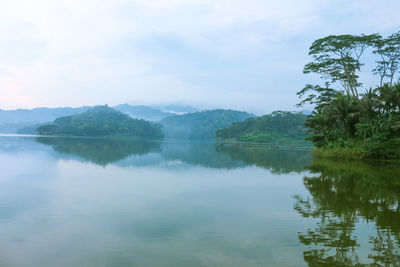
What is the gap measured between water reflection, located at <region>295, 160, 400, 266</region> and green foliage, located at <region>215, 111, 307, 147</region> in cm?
9585

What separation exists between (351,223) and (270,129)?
388 ft

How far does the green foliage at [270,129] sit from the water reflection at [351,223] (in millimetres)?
95846

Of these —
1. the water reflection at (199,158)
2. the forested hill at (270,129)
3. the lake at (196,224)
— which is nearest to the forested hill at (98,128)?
the forested hill at (270,129)

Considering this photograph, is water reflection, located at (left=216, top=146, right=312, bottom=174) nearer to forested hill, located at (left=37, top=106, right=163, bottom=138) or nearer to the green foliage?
the green foliage

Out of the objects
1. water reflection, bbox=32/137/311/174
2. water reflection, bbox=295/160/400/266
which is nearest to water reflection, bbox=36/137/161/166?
water reflection, bbox=32/137/311/174

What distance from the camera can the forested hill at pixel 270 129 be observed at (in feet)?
368

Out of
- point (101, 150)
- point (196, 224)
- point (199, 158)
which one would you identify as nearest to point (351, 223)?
point (196, 224)

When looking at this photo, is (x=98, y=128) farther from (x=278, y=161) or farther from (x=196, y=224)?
(x=196, y=224)

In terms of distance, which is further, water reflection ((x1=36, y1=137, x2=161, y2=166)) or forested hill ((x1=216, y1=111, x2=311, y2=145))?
forested hill ((x1=216, y1=111, x2=311, y2=145))

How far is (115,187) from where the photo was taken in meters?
13.0

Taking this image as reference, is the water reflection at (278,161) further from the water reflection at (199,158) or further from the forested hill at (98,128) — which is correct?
the forested hill at (98,128)

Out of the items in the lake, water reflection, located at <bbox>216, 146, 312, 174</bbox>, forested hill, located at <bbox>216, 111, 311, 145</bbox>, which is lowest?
water reflection, located at <bbox>216, 146, 312, 174</bbox>

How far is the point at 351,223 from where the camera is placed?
7652 millimetres

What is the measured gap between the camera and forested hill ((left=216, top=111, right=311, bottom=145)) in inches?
4418
